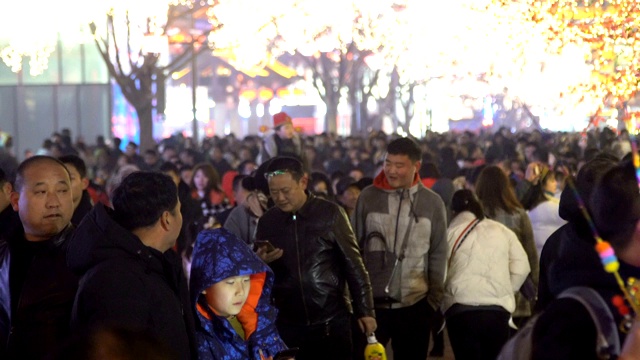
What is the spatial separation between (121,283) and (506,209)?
18.4 ft

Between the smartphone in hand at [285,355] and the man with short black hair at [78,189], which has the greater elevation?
the man with short black hair at [78,189]

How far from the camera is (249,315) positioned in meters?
5.75

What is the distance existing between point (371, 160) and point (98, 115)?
692 inches

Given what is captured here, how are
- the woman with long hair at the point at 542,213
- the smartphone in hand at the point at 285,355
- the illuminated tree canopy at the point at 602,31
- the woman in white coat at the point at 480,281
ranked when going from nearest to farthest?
the smartphone in hand at the point at 285,355
the woman in white coat at the point at 480,281
the illuminated tree canopy at the point at 602,31
the woman with long hair at the point at 542,213

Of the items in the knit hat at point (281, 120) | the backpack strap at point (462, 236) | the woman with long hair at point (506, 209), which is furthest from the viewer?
the knit hat at point (281, 120)

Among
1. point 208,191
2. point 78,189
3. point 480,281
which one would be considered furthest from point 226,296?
point 208,191

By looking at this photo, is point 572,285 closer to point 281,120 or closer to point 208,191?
point 208,191

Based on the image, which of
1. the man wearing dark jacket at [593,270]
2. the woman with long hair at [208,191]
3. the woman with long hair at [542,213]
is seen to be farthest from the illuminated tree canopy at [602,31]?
the man wearing dark jacket at [593,270]

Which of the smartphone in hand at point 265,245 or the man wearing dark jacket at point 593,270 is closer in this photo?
the man wearing dark jacket at point 593,270

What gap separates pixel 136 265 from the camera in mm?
4613

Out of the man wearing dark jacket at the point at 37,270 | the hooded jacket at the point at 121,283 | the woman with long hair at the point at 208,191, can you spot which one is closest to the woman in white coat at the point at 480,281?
the man wearing dark jacket at the point at 37,270

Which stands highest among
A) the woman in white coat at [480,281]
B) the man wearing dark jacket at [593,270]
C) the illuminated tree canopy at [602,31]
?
the illuminated tree canopy at [602,31]

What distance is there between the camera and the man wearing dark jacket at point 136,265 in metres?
4.53

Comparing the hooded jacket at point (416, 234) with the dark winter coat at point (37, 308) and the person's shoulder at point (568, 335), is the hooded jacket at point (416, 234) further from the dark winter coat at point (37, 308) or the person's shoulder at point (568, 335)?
the person's shoulder at point (568, 335)
